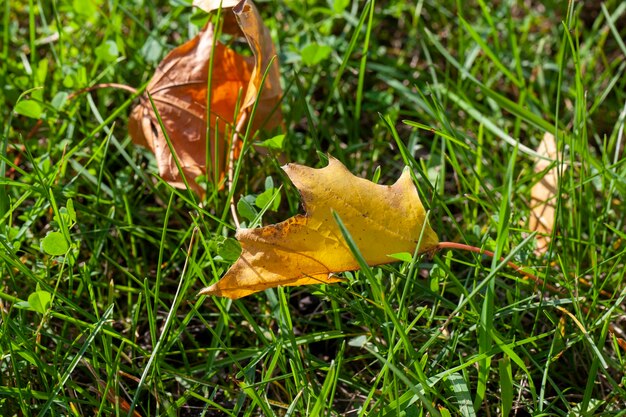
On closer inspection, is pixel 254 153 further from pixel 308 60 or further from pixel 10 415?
pixel 10 415

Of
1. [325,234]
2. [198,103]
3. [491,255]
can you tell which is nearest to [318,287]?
[325,234]

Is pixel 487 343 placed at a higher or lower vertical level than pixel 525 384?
higher

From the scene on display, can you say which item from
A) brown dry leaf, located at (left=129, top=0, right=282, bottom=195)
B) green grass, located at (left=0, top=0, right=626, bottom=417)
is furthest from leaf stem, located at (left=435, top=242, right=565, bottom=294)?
brown dry leaf, located at (left=129, top=0, right=282, bottom=195)

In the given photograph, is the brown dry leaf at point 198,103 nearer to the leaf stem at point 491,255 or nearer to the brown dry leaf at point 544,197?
the leaf stem at point 491,255

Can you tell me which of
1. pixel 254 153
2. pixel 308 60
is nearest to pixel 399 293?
pixel 254 153

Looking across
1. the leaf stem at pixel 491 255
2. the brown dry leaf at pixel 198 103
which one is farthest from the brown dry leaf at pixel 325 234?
the brown dry leaf at pixel 198 103

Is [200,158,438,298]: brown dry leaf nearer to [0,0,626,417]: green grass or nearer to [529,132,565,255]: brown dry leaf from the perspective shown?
[0,0,626,417]: green grass
